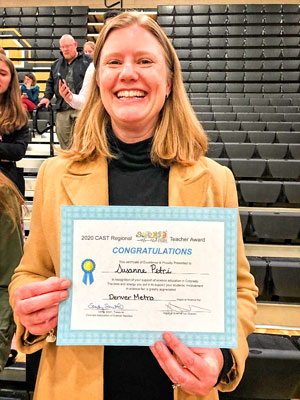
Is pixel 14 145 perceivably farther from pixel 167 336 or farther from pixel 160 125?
pixel 167 336

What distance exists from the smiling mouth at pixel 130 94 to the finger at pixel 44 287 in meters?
0.34

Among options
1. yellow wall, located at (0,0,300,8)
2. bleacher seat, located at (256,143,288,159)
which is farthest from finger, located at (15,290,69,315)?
yellow wall, located at (0,0,300,8)

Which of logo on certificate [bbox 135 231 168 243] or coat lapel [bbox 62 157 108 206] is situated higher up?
coat lapel [bbox 62 157 108 206]

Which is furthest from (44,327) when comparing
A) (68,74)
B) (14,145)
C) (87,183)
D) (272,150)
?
(272,150)

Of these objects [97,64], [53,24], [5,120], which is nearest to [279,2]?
[53,24]

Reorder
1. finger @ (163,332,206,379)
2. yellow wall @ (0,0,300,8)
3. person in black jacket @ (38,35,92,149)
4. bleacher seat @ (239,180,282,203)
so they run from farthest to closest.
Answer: yellow wall @ (0,0,300,8)
person in black jacket @ (38,35,92,149)
bleacher seat @ (239,180,282,203)
finger @ (163,332,206,379)

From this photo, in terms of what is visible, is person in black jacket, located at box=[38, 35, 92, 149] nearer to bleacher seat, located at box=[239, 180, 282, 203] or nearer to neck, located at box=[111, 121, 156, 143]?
bleacher seat, located at box=[239, 180, 282, 203]

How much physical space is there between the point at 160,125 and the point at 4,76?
88 cm

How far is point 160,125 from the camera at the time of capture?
717mm

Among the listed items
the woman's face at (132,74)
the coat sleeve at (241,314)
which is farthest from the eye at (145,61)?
the coat sleeve at (241,314)

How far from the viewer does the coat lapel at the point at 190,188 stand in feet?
2.11

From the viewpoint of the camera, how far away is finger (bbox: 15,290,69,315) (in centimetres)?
51

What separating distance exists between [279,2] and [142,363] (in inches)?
334
